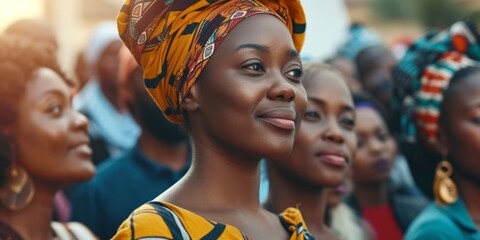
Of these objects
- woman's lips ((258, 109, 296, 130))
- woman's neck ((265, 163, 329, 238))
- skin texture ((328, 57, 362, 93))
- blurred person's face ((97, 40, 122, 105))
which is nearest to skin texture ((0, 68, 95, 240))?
woman's neck ((265, 163, 329, 238))

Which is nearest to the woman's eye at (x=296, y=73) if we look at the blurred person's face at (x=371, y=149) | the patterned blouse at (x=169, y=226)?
the patterned blouse at (x=169, y=226)

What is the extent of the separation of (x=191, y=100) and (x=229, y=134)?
18 centimetres

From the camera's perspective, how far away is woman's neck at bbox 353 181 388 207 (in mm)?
6617

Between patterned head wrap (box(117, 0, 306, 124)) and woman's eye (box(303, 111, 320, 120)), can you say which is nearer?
patterned head wrap (box(117, 0, 306, 124))

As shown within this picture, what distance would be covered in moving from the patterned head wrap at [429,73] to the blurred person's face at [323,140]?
1.79ft

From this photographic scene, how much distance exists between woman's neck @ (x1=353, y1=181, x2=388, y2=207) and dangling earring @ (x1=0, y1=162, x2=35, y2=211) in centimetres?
281

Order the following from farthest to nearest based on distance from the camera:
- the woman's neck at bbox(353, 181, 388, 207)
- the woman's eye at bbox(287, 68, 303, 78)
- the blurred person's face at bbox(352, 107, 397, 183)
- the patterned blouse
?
the woman's neck at bbox(353, 181, 388, 207)
the blurred person's face at bbox(352, 107, 397, 183)
the woman's eye at bbox(287, 68, 303, 78)
the patterned blouse

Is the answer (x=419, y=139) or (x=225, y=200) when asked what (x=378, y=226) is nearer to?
(x=419, y=139)

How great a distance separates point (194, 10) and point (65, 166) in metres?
1.48

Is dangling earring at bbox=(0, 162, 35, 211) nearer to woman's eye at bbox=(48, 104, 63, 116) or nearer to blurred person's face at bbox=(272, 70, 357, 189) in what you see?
woman's eye at bbox=(48, 104, 63, 116)

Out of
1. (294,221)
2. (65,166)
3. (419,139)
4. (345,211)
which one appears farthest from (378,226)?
(294,221)

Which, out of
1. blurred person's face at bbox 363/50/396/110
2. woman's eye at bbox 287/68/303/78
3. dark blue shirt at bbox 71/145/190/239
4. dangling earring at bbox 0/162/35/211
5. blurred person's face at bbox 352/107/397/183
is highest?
woman's eye at bbox 287/68/303/78

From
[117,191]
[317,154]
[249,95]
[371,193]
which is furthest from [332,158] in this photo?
[371,193]

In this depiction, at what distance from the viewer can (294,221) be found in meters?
3.37
